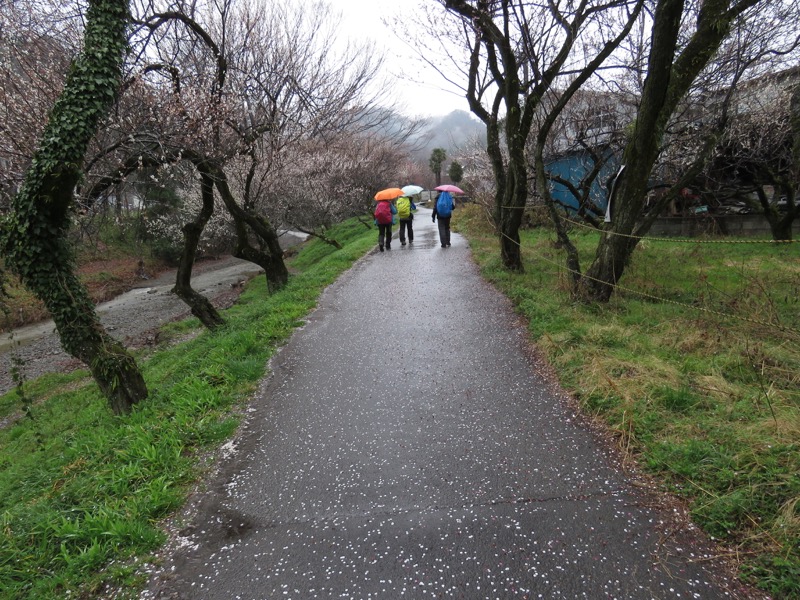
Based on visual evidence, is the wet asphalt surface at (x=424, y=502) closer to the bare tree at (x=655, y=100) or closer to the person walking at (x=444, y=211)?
the bare tree at (x=655, y=100)

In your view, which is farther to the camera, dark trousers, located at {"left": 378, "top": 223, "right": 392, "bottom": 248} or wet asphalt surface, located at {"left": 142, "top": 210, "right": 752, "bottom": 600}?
dark trousers, located at {"left": 378, "top": 223, "right": 392, "bottom": 248}

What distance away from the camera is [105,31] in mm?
5215

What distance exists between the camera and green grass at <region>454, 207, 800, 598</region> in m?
2.63

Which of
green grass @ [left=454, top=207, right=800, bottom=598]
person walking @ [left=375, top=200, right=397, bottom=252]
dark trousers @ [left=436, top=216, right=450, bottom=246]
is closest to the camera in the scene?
green grass @ [left=454, top=207, right=800, bottom=598]

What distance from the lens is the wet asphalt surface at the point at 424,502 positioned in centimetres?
252

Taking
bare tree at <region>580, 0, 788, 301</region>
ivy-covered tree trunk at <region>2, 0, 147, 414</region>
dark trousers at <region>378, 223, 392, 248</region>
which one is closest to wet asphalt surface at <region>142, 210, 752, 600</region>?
ivy-covered tree trunk at <region>2, 0, 147, 414</region>

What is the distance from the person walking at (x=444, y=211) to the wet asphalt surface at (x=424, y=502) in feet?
27.9

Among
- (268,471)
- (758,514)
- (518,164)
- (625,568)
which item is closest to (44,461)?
(268,471)

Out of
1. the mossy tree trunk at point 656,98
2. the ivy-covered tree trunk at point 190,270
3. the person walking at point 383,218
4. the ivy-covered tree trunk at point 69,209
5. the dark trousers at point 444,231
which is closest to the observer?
the ivy-covered tree trunk at point 69,209

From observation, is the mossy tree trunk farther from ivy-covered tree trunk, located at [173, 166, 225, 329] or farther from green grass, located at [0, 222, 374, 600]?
ivy-covered tree trunk, located at [173, 166, 225, 329]

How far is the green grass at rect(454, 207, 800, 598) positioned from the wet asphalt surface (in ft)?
0.85

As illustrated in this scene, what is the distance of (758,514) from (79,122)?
22.0 ft

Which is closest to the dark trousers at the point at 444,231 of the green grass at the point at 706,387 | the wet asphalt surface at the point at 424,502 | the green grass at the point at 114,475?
the green grass at the point at 706,387

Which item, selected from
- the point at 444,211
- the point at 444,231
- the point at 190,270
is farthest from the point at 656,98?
the point at 190,270
